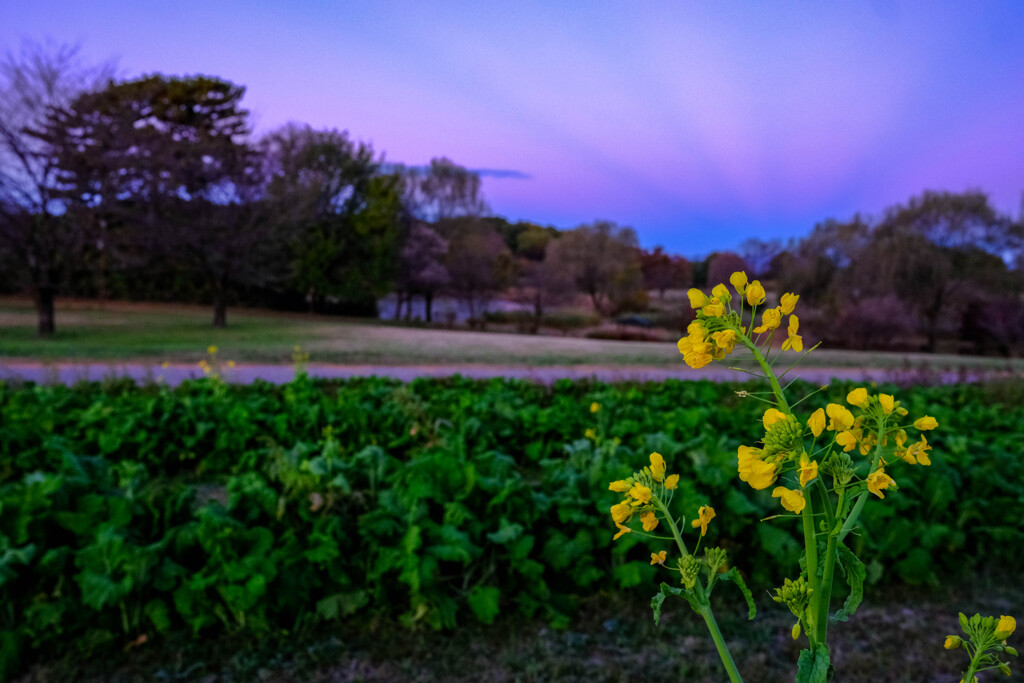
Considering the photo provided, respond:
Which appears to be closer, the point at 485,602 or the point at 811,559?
the point at 811,559

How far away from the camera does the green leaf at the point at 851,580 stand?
1.55 feet

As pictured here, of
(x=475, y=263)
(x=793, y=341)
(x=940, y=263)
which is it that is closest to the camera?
A: (x=793, y=341)

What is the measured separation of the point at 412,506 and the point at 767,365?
1.97m

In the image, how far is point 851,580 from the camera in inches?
19.4

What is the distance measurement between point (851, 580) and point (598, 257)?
18271 mm

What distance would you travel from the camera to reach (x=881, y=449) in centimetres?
47

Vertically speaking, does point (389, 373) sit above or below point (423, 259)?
below

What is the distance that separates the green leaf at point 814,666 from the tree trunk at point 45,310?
12915 millimetres

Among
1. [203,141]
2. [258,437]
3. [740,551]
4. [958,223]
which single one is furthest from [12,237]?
[958,223]

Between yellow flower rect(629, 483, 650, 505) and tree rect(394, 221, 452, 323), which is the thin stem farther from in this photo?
tree rect(394, 221, 452, 323)

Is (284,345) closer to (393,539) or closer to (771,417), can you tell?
(393,539)

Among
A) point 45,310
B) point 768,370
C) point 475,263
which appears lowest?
point 45,310

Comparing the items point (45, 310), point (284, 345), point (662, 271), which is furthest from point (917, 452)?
point (662, 271)

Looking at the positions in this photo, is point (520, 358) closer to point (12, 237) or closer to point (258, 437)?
point (258, 437)
